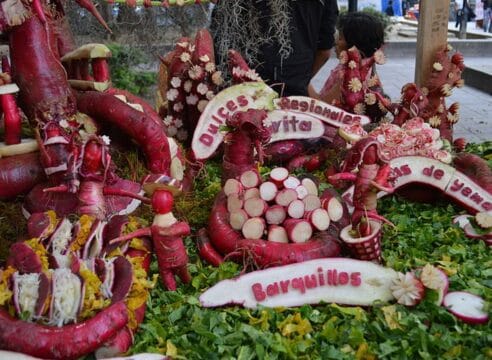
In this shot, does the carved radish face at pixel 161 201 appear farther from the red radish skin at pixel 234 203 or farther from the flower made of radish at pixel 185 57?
the flower made of radish at pixel 185 57

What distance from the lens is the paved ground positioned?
4.48m

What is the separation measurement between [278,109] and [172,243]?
1.18 m

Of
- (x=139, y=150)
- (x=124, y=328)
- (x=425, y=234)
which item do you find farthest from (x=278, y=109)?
(x=124, y=328)

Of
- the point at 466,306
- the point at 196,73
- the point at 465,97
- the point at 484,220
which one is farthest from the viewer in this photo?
the point at 465,97

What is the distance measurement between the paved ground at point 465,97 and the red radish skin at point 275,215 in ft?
8.74

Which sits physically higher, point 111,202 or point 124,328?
point 111,202

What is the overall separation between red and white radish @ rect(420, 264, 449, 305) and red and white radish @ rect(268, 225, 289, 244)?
47 centimetres

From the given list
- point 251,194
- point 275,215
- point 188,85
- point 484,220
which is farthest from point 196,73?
point 484,220

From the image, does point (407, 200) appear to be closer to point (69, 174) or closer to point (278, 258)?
point (278, 258)

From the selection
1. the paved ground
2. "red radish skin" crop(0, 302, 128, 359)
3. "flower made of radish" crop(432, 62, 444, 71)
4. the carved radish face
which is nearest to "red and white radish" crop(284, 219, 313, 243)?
the carved radish face

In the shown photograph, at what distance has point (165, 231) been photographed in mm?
1691

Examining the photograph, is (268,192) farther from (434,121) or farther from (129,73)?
(129,73)

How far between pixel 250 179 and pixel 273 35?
1.22 meters

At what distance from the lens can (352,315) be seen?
1701 millimetres
